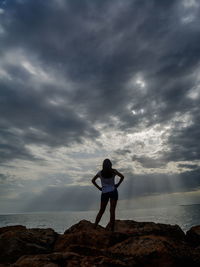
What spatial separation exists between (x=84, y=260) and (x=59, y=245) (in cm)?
323

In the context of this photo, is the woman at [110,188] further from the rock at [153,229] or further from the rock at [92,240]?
the rock at [92,240]

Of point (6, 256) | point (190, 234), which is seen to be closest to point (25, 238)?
point (6, 256)

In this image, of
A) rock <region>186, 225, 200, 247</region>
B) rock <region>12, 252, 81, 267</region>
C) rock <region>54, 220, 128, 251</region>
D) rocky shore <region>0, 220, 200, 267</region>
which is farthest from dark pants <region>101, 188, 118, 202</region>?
rock <region>12, 252, 81, 267</region>

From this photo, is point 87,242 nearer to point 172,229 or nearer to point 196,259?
point 196,259

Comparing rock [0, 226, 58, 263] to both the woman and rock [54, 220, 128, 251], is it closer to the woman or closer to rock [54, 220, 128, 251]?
rock [54, 220, 128, 251]

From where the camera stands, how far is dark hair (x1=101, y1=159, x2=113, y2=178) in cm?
855

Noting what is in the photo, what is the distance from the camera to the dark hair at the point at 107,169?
8.55 m

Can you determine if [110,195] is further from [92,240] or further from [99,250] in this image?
[99,250]

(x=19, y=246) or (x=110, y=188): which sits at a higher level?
(x=110, y=188)

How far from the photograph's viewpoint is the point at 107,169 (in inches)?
338

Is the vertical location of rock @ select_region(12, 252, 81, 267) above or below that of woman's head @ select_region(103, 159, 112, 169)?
below

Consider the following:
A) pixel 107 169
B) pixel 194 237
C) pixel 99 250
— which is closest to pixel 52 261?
pixel 99 250

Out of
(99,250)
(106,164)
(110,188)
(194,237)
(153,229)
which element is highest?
(106,164)

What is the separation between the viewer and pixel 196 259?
16.8ft
